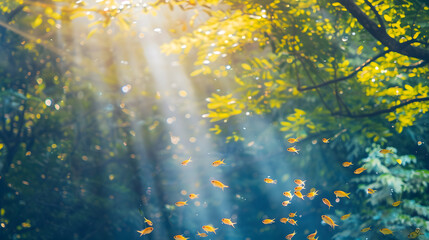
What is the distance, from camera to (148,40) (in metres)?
11.8

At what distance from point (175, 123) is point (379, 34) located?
38.0ft

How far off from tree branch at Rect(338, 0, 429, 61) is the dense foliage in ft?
2.47

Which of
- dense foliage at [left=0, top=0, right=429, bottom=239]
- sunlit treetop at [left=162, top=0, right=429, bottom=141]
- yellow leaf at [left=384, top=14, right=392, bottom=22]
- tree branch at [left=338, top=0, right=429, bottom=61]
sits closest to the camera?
tree branch at [left=338, top=0, right=429, bottom=61]

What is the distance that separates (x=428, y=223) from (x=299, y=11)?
273 inches

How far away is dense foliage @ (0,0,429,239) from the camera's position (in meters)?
5.71

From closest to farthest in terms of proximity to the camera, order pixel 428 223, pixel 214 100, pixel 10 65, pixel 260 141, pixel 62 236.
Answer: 1. pixel 214 100
2. pixel 428 223
3. pixel 10 65
4. pixel 62 236
5. pixel 260 141

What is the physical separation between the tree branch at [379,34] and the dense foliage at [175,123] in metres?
0.75

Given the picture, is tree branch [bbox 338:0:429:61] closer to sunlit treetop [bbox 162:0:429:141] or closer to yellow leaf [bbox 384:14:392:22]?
sunlit treetop [bbox 162:0:429:141]

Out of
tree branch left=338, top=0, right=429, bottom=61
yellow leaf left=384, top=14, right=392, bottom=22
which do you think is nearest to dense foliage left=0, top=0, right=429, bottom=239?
yellow leaf left=384, top=14, right=392, bottom=22

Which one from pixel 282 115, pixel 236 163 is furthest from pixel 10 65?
pixel 236 163

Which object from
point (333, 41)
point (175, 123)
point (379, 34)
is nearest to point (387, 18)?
point (379, 34)

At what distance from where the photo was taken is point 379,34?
145 inches

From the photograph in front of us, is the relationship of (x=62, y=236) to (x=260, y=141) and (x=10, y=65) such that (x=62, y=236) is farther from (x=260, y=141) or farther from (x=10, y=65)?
(x=260, y=141)

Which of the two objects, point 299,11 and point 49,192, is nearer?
point 299,11
